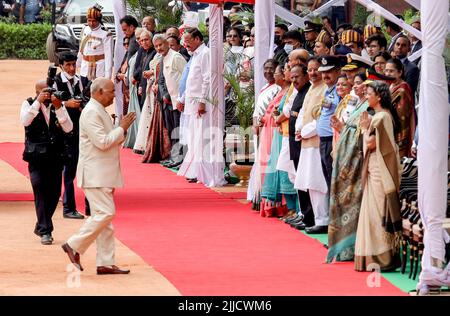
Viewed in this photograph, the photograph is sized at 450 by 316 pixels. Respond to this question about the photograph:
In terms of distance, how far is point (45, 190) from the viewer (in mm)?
14141

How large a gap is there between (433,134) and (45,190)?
179 inches

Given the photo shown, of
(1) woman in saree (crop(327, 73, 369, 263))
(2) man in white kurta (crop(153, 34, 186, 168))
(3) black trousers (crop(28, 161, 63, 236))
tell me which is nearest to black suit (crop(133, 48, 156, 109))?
(2) man in white kurta (crop(153, 34, 186, 168))

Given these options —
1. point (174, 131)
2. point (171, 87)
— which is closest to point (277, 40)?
point (171, 87)

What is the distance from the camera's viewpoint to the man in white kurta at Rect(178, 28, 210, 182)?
19.0 m

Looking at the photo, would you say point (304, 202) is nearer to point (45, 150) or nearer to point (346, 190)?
point (346, 190)

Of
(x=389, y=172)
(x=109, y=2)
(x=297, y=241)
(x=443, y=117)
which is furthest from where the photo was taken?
(x=109, y=2)

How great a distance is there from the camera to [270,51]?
54.6 ft

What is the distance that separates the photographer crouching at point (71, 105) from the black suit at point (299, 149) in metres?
2.23

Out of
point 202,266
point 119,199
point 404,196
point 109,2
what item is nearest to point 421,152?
point 404,196

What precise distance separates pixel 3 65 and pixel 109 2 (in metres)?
3.55

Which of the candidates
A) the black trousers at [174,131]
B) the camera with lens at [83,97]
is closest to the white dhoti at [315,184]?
the camera with lens at [83,97]

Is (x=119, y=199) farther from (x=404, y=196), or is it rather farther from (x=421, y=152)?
(x=421, y=152)

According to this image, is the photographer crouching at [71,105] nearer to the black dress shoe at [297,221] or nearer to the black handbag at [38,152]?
the black handbag at [38,152]

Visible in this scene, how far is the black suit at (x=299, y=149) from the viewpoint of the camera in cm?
1475
